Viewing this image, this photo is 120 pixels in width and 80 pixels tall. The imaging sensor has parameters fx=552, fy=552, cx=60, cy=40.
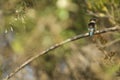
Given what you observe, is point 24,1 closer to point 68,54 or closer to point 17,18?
point 17,18

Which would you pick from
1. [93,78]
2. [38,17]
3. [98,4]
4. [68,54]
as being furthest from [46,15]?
[98,4]

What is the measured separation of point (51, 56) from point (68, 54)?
330 mm

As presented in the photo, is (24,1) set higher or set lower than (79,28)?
higher

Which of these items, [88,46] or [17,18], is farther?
[88,46]

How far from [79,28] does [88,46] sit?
0.48 metres

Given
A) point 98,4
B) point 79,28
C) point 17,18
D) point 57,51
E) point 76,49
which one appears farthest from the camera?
point 79,28

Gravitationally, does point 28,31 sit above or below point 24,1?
below

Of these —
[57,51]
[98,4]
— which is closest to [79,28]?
[57,51]

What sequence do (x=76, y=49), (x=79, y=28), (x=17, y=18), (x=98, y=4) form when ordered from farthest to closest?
(x=79, y=28)
(x=76, y=49)
(x=98, y=4)
(x=17, y=18)

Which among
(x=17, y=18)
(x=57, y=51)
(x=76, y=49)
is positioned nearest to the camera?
(x=17, y=18)

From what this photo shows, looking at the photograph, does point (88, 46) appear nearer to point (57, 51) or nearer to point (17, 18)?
point (57, 51)

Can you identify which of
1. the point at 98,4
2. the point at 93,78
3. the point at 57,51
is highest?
the point at 98,4

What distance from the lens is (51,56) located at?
22.6ft

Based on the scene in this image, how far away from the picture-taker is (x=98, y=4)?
13.3ft
